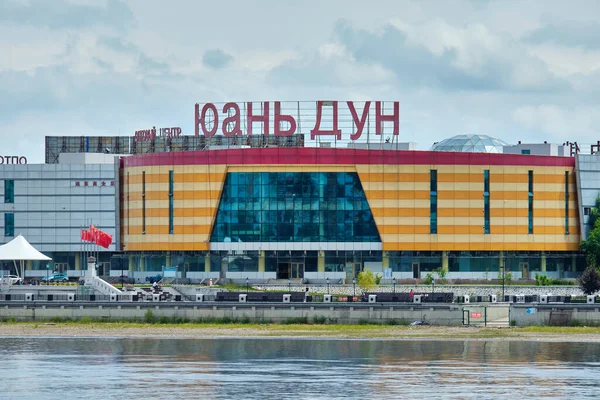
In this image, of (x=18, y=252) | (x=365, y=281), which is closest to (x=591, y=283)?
(x=365, y=281)

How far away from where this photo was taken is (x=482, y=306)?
5891 inches

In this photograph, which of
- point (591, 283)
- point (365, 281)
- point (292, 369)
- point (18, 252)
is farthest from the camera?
point (365, 281)

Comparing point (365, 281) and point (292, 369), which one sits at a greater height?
point (365, 281)

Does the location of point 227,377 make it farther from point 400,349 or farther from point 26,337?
point 26,337

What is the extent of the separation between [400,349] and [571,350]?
14.8 metres

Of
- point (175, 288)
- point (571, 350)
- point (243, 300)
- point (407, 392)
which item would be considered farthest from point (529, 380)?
point (175, 288)

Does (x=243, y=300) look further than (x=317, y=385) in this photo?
Yes

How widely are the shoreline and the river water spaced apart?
2.64 metres

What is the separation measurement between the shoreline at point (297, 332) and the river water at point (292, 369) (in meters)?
2.64

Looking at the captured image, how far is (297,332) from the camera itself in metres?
143

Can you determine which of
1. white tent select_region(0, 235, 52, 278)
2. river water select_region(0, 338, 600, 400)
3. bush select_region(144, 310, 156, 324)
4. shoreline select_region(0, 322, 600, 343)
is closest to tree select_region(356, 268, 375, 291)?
white tent select_region(0, 235, 52, 278)

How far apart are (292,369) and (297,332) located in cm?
2751

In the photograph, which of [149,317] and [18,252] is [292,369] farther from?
[18,252]

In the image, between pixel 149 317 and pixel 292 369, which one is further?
pixel 149 317
